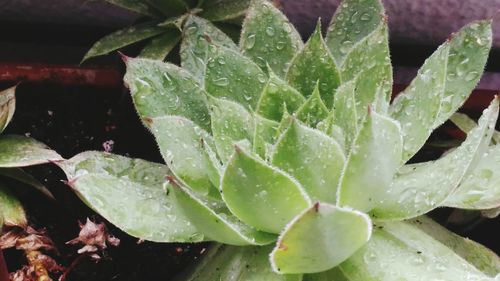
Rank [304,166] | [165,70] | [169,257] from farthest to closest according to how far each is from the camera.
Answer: [169,257] → [165,70] → [304,166]

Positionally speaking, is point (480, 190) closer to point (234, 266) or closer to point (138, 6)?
point (234, 266)

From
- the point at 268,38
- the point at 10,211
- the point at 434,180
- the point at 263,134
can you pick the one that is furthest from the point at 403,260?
the point at 10,211

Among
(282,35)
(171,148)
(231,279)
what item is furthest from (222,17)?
(231,279)

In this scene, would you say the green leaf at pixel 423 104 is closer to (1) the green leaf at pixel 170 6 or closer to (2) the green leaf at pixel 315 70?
(2) the green leaf at pixel 315 70

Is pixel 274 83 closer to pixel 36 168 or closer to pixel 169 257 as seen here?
pixel 169 257

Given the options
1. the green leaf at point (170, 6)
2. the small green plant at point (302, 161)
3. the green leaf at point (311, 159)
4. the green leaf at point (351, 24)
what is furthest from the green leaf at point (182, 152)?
the green leaf at point (170, 6)

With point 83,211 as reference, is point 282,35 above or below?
above

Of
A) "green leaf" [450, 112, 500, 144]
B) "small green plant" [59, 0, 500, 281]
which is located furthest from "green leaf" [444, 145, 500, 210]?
"green leaf" [450, 112, 500, 144]

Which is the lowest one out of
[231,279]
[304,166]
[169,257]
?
[169,257]
